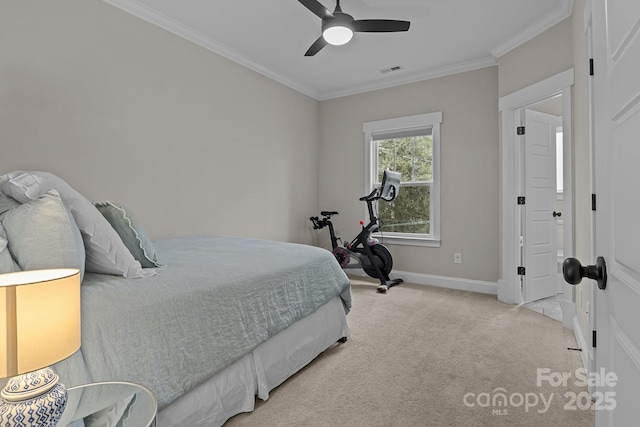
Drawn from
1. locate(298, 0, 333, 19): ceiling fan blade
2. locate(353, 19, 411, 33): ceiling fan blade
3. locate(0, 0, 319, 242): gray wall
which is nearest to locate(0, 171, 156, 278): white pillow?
locate(0, 0, 319, 242): gray wall

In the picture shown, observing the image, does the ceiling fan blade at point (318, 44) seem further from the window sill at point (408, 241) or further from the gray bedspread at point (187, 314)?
the window sill at point (408, 241)

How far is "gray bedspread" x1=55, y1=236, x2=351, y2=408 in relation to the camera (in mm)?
1137

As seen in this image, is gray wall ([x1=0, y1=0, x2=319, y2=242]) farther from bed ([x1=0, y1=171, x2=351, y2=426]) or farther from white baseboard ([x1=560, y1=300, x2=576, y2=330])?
white baseboard ([x1=560, y1=300, x2=576, y2=330])

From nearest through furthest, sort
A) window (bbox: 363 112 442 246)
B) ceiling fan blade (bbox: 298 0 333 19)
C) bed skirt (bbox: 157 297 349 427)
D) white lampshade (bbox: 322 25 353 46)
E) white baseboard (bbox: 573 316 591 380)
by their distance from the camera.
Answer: bed skirt (bbox: 157 297 349 427) → white baseboard (bbox: 573 316 591 380) → ceiling fan blade (bbox: 298 0 333 19) → white lampshade (bbox: 322 25 353 46) → window (bbox: 363 112 442 246)

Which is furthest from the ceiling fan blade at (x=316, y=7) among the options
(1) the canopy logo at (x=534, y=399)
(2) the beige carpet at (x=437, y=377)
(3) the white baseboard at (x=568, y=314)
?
(3) the white baseboard at (x=568, y=314)

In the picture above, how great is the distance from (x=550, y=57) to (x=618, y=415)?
11.1 ft

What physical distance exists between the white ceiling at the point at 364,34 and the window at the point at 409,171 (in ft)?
2.17

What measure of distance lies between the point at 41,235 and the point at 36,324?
0.51 m

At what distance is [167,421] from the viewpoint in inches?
52.1

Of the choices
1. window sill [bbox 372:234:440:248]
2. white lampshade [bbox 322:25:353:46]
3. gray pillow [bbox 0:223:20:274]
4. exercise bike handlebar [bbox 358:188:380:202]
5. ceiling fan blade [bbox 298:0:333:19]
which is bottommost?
window sill [bbox 372:234:440:248]

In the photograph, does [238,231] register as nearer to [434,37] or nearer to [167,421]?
[167,421]

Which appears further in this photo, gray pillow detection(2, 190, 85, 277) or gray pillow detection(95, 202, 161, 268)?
gray pillow detection(95, 202, 161, 268)

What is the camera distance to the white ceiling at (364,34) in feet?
9.40

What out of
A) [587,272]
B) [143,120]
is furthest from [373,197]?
[587,272]
